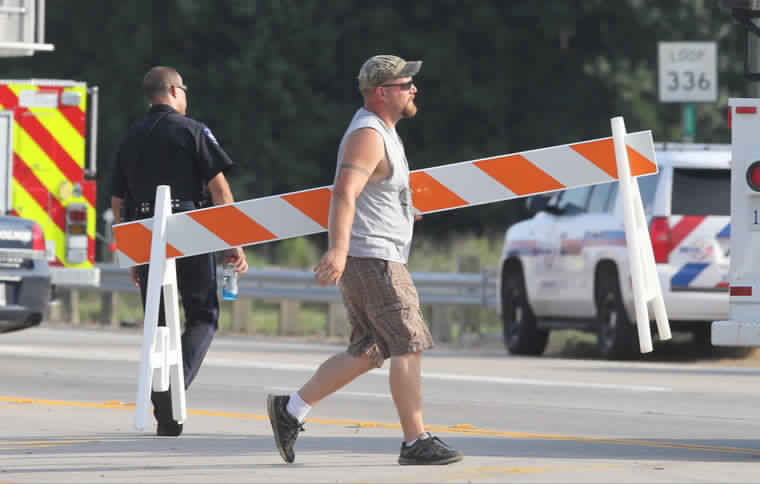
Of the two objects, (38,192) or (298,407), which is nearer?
(298,407)

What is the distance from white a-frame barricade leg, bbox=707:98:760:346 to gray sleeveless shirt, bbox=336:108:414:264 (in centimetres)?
175

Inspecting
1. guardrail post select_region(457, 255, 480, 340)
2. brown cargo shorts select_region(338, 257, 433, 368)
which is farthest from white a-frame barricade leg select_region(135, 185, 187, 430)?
guardrail post select_region(457, 255, 480, 340)

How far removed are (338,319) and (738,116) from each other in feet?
41.6

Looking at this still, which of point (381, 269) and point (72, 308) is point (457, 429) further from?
point (72, 308)

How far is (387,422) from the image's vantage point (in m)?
11.2

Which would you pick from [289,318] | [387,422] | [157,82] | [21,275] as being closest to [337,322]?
[289,318]

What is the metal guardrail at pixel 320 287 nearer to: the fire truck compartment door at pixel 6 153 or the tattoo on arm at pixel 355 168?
the fire truck compartment door at pixel 6 153

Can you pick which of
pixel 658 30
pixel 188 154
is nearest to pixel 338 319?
pixel 188 154

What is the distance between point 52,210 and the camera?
18156mm

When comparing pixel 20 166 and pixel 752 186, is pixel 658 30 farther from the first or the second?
pixel 752 186

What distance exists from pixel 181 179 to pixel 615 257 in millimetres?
7650

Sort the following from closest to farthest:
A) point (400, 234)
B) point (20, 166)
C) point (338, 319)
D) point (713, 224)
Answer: point (400, 234), point (713, 224), point (20, 166), point (338, 319)

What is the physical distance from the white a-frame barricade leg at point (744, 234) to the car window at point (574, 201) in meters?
8.32

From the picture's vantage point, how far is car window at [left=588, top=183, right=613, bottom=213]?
1752cm
